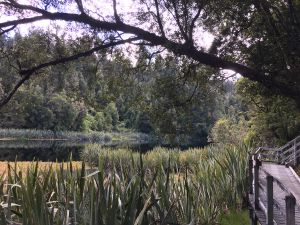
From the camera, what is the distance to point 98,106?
35.7 ft

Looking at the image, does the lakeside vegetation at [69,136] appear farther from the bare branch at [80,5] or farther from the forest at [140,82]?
the bare branch at [80,5]

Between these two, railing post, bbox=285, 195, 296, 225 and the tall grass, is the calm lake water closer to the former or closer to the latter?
the tall grass

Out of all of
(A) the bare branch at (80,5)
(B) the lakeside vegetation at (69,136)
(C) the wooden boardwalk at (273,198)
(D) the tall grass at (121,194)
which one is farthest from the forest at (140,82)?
(B) the lakeside vegetation at (69,136)

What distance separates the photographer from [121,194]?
4.08 m

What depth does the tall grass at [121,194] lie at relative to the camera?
3.22 m

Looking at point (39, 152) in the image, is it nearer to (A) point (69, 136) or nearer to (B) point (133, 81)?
(A) point (69, 136)

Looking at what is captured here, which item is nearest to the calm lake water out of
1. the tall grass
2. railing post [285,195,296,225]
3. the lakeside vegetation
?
the lakeside vegetation

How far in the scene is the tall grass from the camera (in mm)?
3225

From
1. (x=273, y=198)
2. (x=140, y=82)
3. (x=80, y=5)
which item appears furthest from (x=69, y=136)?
(x=273, y=198)

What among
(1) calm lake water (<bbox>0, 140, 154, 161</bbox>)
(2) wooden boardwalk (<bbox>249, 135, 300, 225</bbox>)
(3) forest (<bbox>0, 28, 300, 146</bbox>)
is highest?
(3) forest (<bbox>0, 28, 300, 146</bbox>)

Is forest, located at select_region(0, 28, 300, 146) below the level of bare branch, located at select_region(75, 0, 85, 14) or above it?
below

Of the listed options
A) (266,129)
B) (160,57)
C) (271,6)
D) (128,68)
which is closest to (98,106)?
(128,68)

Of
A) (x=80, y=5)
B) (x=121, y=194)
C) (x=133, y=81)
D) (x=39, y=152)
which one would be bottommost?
(x=39, y=152)

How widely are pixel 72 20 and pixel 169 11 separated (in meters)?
1.77
